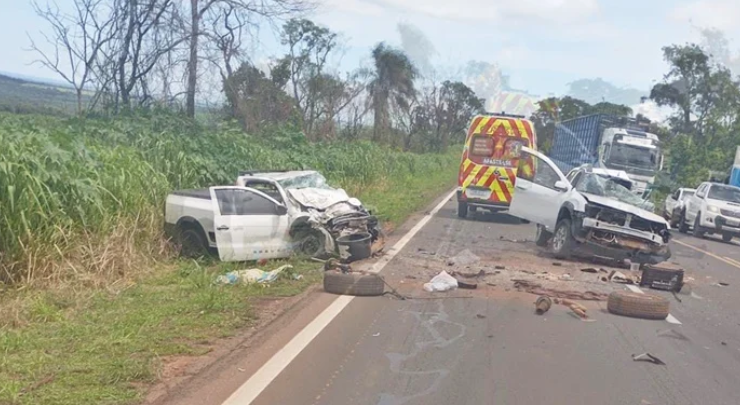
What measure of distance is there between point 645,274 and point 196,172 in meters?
8.04

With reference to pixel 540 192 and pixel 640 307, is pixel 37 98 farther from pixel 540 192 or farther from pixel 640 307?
pixel 640 307

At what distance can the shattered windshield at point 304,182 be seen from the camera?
1391 centimetres

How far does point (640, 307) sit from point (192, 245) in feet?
21.7

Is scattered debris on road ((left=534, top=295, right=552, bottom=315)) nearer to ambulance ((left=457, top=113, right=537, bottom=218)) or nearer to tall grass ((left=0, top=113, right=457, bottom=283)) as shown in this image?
tall grass ((left=0, top=113, right=457, bottom=283))

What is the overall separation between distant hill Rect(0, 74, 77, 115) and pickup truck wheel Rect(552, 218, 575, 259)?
16.3m

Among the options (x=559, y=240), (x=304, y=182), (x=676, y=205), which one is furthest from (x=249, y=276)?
(x=676, y=205)

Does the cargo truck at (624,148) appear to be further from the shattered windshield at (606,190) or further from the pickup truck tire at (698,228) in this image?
the shattered windshield at (606,190)

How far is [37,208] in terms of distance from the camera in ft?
30.9

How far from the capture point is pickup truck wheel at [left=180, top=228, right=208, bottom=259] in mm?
12289

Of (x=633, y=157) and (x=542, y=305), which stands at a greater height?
(x=633, y=157)

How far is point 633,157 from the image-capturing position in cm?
3048

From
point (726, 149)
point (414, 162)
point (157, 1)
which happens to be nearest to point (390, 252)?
point (157, 1)

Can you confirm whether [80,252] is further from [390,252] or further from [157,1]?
[157,1]

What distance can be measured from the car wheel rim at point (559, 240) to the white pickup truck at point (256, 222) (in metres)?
3.68
